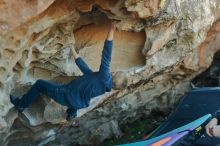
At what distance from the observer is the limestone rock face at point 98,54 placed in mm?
5043

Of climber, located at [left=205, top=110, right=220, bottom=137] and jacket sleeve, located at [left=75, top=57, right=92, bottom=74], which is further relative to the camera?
jacket sleeve, located at [left=75, top=57, right=92, bottom=74]

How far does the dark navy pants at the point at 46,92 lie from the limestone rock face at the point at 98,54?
139 mm

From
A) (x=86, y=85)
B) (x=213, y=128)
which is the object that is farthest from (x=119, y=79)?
(x=213, y=128)

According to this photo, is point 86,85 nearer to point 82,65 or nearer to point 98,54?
point 82,65

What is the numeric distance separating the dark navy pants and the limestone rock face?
0.14 metres

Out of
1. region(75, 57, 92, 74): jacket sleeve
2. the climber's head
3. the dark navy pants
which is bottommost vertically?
the climber's head

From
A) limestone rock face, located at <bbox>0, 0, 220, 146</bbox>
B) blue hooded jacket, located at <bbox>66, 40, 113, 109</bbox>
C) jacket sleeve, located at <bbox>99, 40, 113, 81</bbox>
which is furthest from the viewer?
blue hooded jacket, located at <bbox>66, 40, 113, 109</bbox>

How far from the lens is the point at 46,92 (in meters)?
5.54

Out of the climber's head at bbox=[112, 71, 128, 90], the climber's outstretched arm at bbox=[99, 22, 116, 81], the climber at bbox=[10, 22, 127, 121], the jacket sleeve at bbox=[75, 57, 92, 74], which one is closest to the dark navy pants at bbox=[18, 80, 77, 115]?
the climber at bbox=[10, 22, 127, 121]

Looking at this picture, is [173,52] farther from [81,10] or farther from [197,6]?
[81,10]

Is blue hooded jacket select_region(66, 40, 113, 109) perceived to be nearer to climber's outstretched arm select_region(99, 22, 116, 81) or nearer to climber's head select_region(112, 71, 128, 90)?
climber's outstretched arm select_region(99, 22, 116, 81)

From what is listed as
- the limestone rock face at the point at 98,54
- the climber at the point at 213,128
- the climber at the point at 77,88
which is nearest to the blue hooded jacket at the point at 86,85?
the climber at the point at 77,88

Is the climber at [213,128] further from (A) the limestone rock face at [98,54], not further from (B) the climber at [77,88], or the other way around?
(A) the limestone rock face at [98,54]

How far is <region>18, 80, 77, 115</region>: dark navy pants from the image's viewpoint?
545cm
